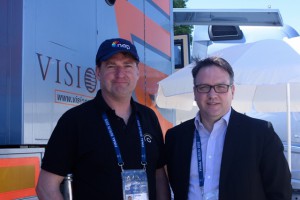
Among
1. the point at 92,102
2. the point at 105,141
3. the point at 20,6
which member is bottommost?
the point at 105,141

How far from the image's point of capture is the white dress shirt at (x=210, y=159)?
2162 mm

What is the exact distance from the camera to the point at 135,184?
2188 mm

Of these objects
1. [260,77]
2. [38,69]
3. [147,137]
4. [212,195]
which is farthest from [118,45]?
[260,77]

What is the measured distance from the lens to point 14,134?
8.18ft

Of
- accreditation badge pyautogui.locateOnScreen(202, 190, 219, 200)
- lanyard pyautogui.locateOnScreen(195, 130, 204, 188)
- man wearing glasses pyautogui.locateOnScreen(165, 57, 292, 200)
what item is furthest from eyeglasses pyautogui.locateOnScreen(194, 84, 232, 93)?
accreditation badge pyautogui.locateOnScreen(202, 190, 219, 200)

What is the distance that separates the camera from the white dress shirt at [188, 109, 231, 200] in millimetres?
2162

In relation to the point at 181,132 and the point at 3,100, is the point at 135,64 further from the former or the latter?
the point at 3,100

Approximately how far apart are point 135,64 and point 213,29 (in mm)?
5305

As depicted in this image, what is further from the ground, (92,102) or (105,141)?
(92,102)

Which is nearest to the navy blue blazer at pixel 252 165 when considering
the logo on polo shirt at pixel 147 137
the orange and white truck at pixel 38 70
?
the logo on polo shirt at pixel 147 137

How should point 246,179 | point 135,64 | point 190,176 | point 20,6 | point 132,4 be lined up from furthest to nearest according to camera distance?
point 132,4 < point 20,6 < point 135,64 < point 190,176 < point 246,179

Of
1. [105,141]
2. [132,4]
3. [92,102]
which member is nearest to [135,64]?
[92,102]

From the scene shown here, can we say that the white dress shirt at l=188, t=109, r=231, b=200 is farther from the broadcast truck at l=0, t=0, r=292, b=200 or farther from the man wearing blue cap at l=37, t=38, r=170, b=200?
the broadcast truck at l=0, t=0, r=292, b=200

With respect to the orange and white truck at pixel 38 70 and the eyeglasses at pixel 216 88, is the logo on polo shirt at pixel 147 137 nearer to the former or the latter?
the eyeglasses at pixel 216 88
